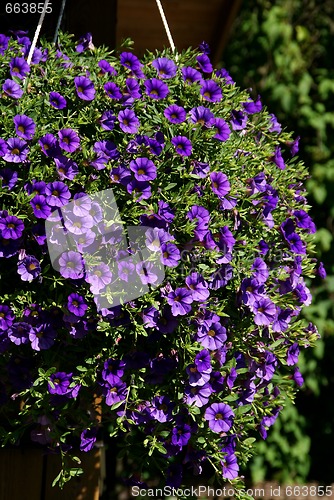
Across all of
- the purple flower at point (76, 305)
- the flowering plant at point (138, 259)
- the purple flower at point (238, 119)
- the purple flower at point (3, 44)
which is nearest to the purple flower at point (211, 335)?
the flowering plant at point (138, 259)

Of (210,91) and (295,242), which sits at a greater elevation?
(210,91)

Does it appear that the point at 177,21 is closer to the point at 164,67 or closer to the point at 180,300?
the point at 164,67

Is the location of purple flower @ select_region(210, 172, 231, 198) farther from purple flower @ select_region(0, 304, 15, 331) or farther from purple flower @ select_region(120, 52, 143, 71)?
purple flower @ select_region(0, 304, 15, 331)

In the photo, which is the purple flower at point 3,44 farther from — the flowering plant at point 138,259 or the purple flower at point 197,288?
the purple flower at point 197,288

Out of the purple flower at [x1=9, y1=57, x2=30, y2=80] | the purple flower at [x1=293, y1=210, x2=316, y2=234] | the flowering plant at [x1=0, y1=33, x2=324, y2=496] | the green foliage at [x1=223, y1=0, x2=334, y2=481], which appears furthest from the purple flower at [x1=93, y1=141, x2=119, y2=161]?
the green foliage at [x1=223, y1=0, x2=334, y2=481]

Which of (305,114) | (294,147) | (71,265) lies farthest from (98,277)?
(305,114)

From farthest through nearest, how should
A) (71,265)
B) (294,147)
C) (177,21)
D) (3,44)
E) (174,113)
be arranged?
(177,21), (294,147), (3,44), (174,113), (71,265)

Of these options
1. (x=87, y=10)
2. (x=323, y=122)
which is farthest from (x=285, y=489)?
(x=87, y=10)
